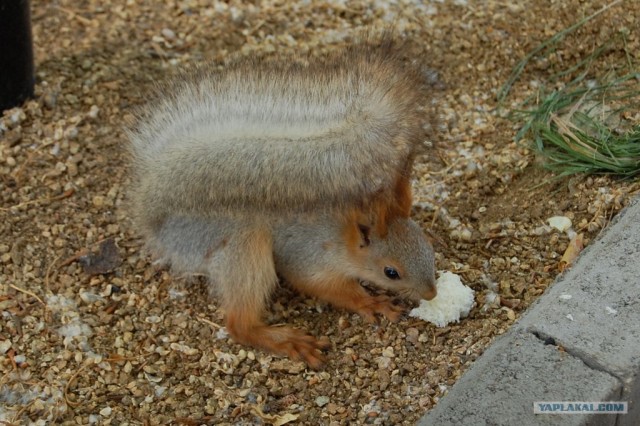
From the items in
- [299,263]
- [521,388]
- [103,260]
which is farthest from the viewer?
[103,260]

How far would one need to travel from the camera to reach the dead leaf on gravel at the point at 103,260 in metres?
4.56

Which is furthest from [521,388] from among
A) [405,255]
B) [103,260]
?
[103,260]

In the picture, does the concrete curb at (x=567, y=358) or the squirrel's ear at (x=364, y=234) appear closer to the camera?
the concrete curb at (x=567, y=358)

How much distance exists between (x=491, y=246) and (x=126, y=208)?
5.65 feet

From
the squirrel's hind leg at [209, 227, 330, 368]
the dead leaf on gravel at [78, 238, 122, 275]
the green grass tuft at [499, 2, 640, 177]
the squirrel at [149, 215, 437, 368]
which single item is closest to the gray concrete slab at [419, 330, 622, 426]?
the squirrel at [149, 215, 437, 368]

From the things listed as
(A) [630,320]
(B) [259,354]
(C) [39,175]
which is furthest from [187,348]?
(A) [630,320]

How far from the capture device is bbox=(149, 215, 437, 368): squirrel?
418 centimetres

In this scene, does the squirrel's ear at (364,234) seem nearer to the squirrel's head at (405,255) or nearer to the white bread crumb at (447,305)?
the squirrel's head at (405,255)

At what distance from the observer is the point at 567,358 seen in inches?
138

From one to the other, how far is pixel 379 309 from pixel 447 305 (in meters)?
0.33

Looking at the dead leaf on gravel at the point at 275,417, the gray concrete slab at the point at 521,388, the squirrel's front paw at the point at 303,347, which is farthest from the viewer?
the squirrel's front paw at the point at 303,347

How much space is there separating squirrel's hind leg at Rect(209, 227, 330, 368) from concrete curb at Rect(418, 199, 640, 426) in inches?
34.6

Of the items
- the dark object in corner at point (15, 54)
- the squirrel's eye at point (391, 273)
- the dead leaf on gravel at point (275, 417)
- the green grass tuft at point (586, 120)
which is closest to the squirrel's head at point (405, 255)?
the squirrel's eye at point (391, 273)

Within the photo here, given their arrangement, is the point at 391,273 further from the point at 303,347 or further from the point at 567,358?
the point at 567,358
